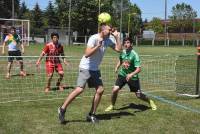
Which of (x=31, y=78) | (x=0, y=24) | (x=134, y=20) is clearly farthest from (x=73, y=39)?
(x=31, y=78)

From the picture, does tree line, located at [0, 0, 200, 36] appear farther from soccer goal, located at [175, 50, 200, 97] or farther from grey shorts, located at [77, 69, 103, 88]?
grey shorts, located at [77, 69, 103, 88]

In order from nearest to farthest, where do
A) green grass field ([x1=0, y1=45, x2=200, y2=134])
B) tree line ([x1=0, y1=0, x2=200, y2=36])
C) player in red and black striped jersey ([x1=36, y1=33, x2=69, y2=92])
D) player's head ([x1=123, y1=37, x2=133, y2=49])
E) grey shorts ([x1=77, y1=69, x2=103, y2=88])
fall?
green grass field ([x1=0, y1=45, x2=200, y2=134]) → grey shorts ([x1=77, y1=69, x2=103, y2=88]) → player's head ([x1=123, y1=37, x2=133, y2=49]) → player in red and black striped jersey ([x1=36, y1=33, x2=69, y2=92]) → tree line ([x1=0, y1=0, x2=200, y2=36])

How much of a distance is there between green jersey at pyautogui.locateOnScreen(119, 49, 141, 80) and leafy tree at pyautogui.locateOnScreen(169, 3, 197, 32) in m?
96.7

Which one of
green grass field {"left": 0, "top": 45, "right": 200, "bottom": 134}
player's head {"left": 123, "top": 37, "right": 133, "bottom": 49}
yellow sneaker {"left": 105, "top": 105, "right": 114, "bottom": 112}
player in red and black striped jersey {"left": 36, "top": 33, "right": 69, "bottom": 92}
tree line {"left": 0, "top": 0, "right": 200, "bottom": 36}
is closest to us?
green grass field {"left": 0, "top": 45, "right": 200, "bottom": 134}

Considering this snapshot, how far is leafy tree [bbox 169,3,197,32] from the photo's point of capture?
10531 centimetres

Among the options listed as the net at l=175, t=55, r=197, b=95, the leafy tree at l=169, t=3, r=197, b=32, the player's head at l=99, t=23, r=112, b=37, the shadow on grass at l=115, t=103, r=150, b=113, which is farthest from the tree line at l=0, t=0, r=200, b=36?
the player's head at l=99, t=23, r=112, b=37

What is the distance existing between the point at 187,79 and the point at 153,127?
6661 millimetres

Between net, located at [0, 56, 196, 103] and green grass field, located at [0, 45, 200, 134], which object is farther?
net, located at [0, 56, 196, 103]

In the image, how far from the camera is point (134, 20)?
3920 inches

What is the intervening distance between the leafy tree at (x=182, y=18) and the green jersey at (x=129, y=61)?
96744mm

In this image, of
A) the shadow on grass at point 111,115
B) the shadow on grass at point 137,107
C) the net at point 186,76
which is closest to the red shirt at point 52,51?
the shadow on grass at point 137,107

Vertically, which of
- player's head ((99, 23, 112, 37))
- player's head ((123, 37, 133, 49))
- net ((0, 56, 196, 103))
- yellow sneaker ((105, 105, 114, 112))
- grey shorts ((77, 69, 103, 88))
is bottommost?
yellow sneaker ((105, 105, 114, 112))

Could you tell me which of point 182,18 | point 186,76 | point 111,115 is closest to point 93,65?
point 111,115

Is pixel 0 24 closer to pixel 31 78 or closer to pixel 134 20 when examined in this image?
pixel 31 78
